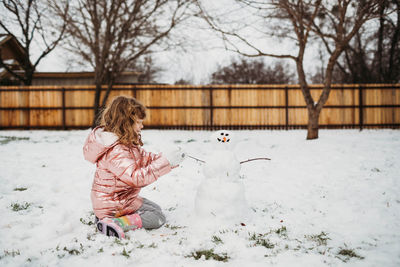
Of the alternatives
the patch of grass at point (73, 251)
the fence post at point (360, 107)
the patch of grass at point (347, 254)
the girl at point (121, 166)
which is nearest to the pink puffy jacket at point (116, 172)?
the girl at point (121, 166)

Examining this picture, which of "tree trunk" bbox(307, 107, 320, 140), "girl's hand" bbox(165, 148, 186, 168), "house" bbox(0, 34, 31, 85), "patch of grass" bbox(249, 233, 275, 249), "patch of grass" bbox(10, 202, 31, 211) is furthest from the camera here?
"house" bbox(0, 34, 31, 85)

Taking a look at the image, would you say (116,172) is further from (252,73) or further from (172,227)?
(252,73)

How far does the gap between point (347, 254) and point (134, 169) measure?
6.32ft

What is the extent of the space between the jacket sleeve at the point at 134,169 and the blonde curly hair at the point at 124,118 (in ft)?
0.52

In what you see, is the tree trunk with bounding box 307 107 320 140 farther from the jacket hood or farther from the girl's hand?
the jacket hood

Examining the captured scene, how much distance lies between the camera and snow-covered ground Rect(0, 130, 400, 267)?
88.5 inches

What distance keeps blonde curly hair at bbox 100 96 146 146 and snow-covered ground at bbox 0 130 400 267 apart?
3.00 ft

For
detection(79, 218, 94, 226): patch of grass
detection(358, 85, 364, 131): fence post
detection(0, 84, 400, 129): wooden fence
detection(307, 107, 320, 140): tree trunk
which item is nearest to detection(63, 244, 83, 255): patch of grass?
detection(79, 218, 94, 226): patch of grass

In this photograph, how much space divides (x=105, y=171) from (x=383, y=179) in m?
4.24

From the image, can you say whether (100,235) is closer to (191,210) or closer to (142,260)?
(142,260)

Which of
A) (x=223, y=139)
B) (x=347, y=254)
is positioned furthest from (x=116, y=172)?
(x=347, y=254)

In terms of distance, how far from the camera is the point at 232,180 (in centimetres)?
297

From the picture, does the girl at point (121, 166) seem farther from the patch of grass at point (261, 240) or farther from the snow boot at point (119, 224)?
the patch of grass at point (261, 240)

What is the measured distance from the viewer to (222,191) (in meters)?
2.87
